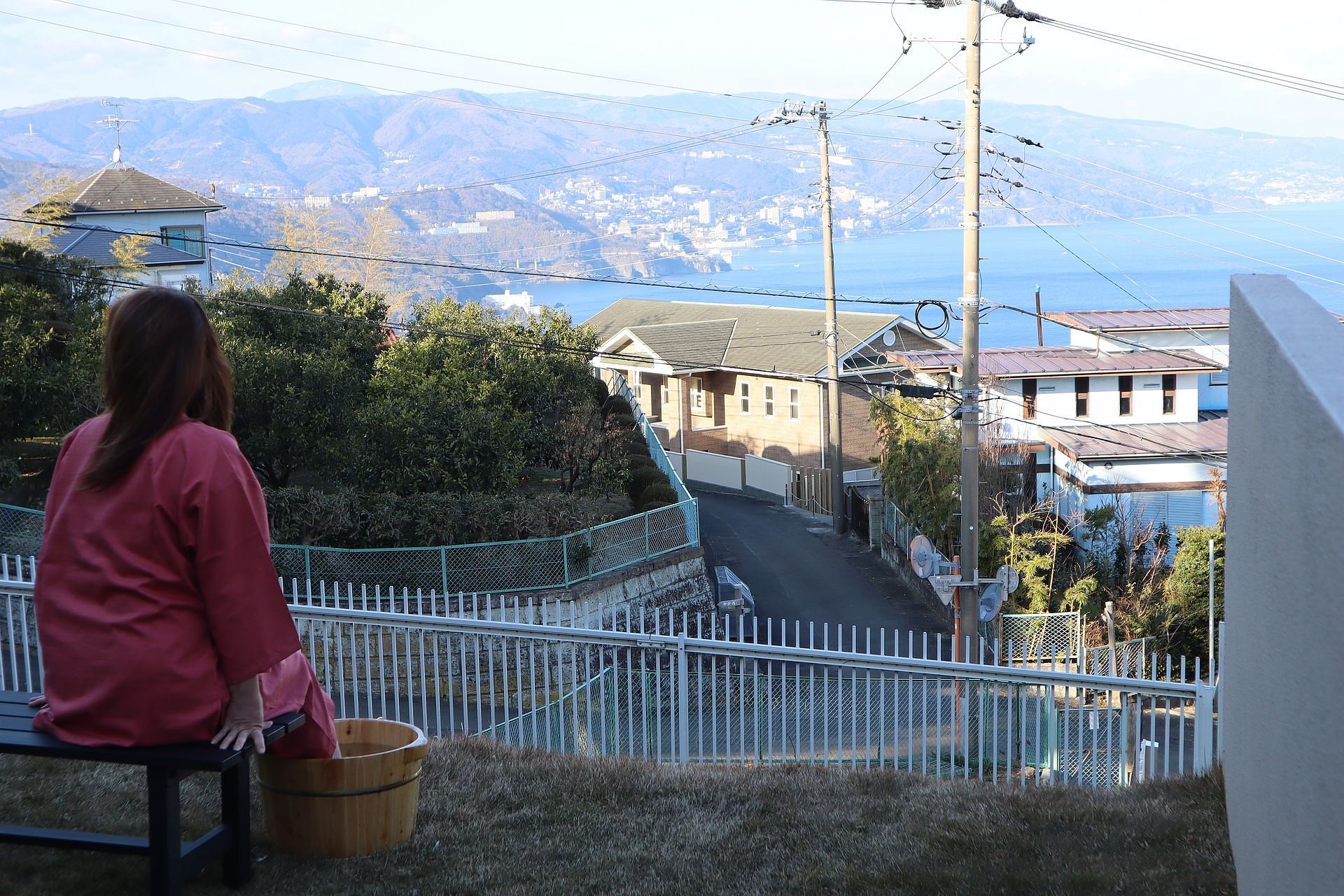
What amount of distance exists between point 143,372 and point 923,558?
1580 centimetres

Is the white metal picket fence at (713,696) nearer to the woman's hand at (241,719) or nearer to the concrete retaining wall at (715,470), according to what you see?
the woman's hand at (241,719)

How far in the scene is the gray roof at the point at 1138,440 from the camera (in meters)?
29.8

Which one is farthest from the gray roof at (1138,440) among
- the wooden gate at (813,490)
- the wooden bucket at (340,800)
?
the wooden bucket at (340,800)

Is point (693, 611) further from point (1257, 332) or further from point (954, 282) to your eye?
point (954, 282)

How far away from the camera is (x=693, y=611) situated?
65.7ft

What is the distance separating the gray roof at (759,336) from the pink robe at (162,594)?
1243 inches

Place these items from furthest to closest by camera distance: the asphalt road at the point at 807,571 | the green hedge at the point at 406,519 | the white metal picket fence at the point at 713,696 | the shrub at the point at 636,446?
the shrub at the point at 636,446 < the asphalt road at the point at 807,571 < the green hedge at the point at 406,519 < the white metal picket fence at the point at 713,696

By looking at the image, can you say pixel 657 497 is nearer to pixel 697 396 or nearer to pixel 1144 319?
Result: pixel 697 396

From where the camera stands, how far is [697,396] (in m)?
41.5

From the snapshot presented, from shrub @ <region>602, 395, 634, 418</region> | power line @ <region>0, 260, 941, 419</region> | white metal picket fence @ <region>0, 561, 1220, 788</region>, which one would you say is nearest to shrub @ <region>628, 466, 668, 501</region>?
power line @ <region>0, 260, 941, 419</region>

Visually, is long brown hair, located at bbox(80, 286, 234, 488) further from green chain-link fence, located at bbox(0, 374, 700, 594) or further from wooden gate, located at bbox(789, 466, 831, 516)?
wooden gate, located at bbox(789, 466, 831, 516)

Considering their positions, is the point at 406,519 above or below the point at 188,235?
below

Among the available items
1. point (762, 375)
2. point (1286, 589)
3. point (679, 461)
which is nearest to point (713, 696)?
point (1286, 589)

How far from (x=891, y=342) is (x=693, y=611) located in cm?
1993
